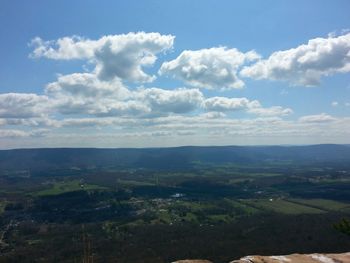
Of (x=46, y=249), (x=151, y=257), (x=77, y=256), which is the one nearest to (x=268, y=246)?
(x=151, y=257)

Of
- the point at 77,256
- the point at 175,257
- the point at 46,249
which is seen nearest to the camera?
the point at 175,257

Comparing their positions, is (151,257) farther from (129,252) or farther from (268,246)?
(268,246)

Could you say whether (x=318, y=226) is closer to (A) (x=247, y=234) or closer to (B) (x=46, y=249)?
(A) (x=247, y=234)

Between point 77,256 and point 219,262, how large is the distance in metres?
57.3

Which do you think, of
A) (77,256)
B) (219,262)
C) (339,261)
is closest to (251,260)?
(339,261)

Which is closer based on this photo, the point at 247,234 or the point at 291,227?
the point at 247,234

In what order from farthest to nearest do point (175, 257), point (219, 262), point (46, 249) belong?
point (46, 249) → point (175, 257) → point (219, 262)

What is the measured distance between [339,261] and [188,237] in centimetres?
12666

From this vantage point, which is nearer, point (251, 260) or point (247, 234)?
point (251, 260)

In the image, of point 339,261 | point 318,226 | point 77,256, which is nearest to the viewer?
point 339,261

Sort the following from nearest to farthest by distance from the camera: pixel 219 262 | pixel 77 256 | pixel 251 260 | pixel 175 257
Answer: pixel 251 260
pixel 219 262
pixel 175 257
pixel 77 256

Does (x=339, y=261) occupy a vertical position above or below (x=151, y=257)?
above

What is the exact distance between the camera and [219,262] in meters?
127

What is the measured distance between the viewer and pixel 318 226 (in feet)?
604
